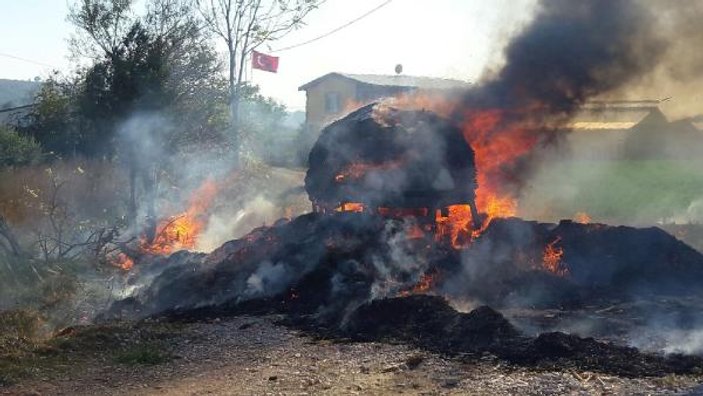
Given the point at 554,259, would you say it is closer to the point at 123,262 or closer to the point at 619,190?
the point at 123,262

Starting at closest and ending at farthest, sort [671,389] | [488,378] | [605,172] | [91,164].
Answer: [671,389] < [488,378] < [91,164] < [605,172]

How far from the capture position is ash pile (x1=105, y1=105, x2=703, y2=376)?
11344 millimetres

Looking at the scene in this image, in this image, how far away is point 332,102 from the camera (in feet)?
154

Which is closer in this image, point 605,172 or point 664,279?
point 664,279

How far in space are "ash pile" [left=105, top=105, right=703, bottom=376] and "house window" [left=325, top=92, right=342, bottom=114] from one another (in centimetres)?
2907

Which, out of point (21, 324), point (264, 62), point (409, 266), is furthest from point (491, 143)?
point (264, 62)

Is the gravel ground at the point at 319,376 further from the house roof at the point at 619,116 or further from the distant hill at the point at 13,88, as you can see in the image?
the distant hill at the point at 13,88

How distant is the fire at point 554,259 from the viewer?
46.3ft

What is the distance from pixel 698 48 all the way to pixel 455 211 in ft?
24.3

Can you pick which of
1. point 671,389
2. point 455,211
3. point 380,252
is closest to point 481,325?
point 671,389

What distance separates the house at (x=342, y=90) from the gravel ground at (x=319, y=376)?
3383 centimetres

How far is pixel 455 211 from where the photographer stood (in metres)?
16.7

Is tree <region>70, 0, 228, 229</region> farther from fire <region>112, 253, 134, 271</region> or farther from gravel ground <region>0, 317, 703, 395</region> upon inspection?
gravel ground <region>0, 317, 703, 395</region>

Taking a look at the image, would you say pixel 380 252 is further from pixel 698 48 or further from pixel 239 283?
pixel 698 48
